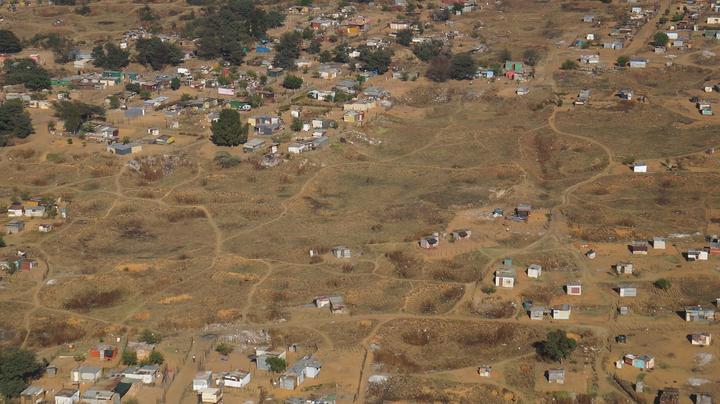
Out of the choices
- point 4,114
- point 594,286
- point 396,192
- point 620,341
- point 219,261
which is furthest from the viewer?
point 4,114

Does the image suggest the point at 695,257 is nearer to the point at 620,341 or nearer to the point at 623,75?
the point at 620,341

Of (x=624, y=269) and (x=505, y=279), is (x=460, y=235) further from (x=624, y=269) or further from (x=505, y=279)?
(x=624, y=269)

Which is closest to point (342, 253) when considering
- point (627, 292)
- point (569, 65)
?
point (627, 292)

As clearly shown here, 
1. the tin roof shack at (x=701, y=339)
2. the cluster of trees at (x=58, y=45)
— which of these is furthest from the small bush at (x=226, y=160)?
the cluster of trees at (x=58, y=45)

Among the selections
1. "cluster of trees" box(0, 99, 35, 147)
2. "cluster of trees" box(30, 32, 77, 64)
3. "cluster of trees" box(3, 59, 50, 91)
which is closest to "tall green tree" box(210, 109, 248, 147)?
"cluster of trees" box(0, 99, 35, 147)

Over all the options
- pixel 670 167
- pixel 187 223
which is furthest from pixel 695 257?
pixel 187 223

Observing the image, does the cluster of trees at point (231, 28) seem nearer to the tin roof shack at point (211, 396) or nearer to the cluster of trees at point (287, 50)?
the cluster of trees at point (287, 50)
